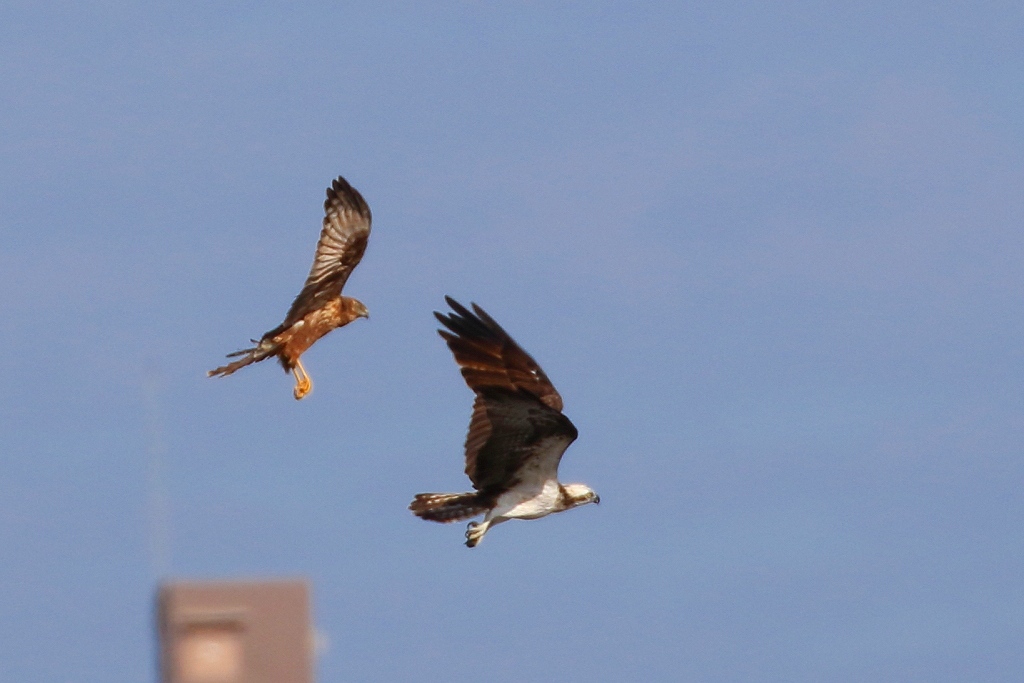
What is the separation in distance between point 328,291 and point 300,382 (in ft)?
2.52

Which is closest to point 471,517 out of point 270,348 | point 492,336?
point 492,336

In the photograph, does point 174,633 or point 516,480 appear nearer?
point 174,633

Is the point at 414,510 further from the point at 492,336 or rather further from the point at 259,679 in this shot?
the point at 259,679


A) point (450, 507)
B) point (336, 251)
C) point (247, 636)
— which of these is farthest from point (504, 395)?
point (336, 251)

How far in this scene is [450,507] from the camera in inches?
651

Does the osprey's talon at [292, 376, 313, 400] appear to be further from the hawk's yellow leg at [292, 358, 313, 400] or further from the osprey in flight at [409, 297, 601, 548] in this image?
the osprey in flight at [409, 297, 601, 548]

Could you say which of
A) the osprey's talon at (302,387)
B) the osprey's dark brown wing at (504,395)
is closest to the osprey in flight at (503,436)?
the osprey's dark brown wing at (504,395)

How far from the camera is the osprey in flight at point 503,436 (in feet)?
51.3

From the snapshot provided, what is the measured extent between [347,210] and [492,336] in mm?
3761

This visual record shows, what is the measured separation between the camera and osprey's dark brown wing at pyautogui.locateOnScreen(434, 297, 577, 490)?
15641 mm

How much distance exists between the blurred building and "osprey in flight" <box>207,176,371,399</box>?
513 centimetres

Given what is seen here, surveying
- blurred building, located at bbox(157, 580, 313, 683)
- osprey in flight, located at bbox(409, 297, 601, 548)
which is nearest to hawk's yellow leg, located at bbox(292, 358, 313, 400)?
osprey in flight, located at bbox(409, 297, 601, 548)

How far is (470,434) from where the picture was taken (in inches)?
642

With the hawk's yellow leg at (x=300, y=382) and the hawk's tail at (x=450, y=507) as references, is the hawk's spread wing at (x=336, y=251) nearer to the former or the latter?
the hawk's yellow leg at (x=300, y=382)
